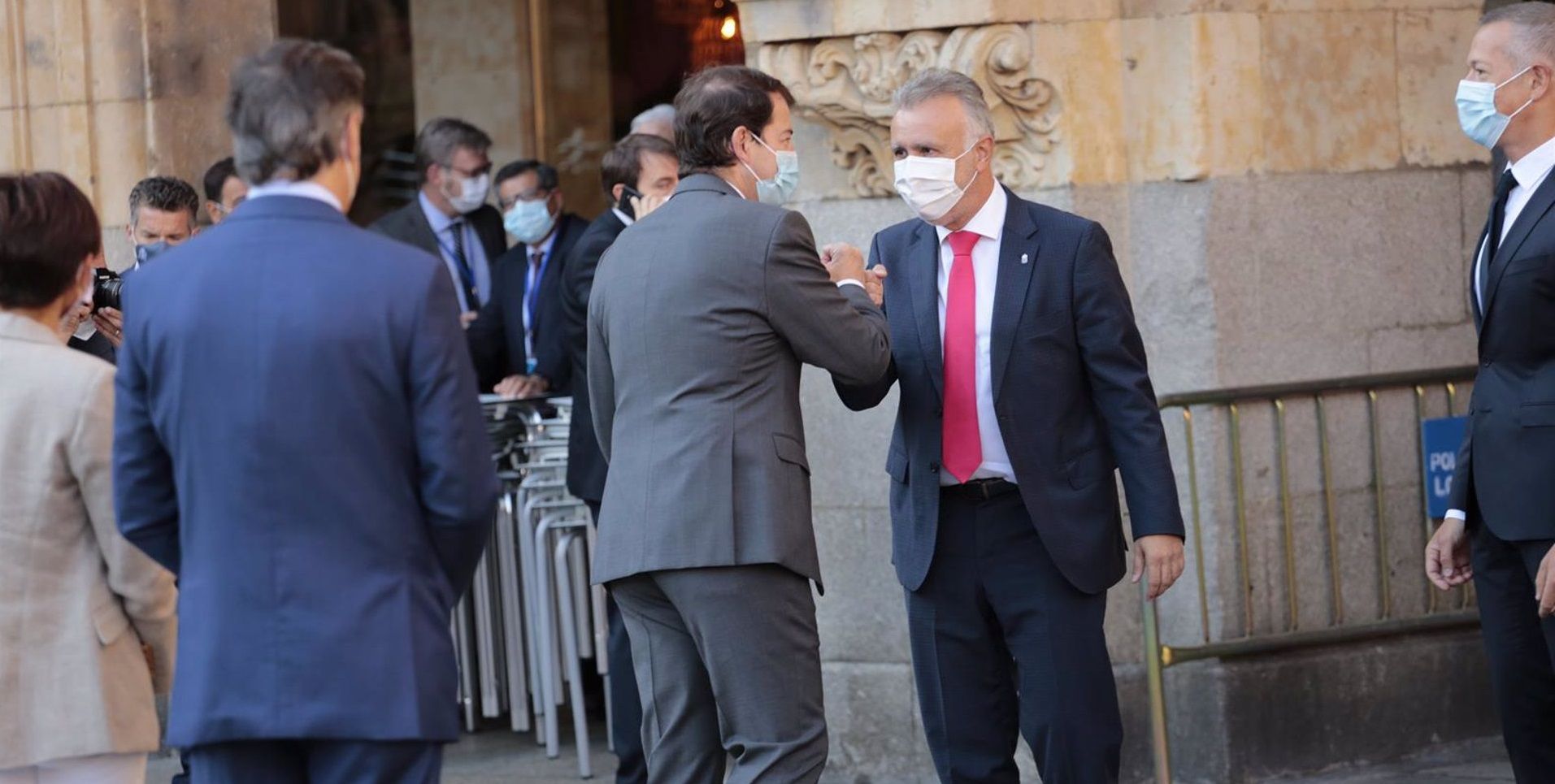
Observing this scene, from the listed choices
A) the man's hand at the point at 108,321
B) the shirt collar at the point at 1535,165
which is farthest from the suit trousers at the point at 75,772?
the shirt collar at the point at 1535,165

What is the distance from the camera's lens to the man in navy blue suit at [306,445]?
3.13 m

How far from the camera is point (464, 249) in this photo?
27.0 ft

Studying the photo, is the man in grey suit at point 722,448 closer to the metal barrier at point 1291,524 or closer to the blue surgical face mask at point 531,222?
the metal barrier at point 1291,524

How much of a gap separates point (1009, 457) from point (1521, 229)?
1.24 m

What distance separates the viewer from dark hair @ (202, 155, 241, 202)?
692 centimetres

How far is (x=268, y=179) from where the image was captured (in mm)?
3199

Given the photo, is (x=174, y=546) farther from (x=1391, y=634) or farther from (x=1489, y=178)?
(x=1489, y=178)

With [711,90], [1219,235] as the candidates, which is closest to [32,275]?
[711,90]

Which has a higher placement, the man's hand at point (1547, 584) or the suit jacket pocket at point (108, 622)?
the suit jacket pocket at point (108, 622)

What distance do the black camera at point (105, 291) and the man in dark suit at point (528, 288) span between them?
2.24m

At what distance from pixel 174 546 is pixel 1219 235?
3409 millimetres

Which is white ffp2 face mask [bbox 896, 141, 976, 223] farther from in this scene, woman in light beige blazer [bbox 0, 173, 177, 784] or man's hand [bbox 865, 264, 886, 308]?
woman in light beige blazer [bbox 0, 173, 177, 784]

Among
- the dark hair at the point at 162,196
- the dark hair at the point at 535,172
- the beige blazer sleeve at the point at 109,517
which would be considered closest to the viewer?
the beige blazer sleeve at the point at 109,517

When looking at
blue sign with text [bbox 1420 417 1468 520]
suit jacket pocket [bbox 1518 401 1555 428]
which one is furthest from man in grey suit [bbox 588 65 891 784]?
blue sign with text [bbox 1420 417 1468 520]
